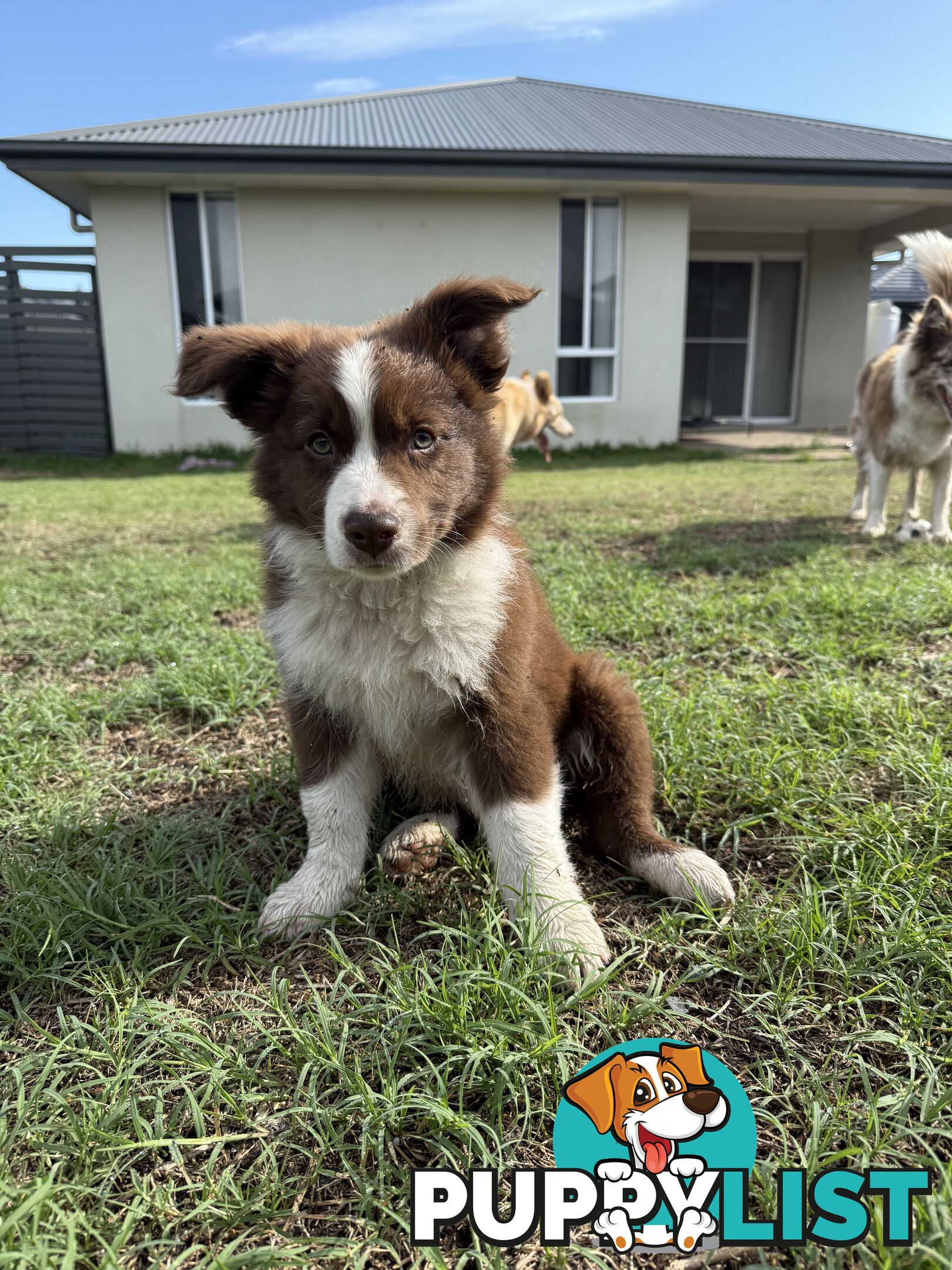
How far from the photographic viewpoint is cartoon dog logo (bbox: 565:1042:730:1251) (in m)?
1.30

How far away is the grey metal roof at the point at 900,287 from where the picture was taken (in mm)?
24969

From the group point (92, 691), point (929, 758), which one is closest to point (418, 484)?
point (929, 758)

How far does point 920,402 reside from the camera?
20.9 feet

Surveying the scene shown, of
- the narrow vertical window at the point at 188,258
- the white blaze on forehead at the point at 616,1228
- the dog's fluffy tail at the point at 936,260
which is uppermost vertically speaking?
the narrow vertical window at the point at 188,258

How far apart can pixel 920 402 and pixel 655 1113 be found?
6.57 m

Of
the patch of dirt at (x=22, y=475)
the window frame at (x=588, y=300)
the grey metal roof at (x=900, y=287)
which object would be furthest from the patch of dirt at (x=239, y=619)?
the grey metal roof at (x=900, y=287)

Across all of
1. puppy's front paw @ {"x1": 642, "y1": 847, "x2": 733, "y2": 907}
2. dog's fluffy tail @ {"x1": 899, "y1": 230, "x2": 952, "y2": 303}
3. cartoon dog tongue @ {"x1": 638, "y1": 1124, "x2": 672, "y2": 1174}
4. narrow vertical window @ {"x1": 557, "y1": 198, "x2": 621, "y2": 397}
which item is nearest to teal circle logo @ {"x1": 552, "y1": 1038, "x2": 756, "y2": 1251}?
cartoon dog tongue @ {"x1": 638, "y1": 1124, "x2": 672, "y2": 1174}

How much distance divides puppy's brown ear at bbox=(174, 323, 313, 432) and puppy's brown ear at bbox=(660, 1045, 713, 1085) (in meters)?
1.79

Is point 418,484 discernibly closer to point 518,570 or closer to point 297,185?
point 518,570

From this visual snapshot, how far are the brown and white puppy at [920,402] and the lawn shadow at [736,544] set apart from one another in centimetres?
41

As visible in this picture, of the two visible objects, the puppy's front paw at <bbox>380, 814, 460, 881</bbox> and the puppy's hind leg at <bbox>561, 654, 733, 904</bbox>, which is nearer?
the puppy's hind leg at <bbox>561, 654, 733, 904</bbox>

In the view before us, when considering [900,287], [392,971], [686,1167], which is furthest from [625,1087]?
[900,287]

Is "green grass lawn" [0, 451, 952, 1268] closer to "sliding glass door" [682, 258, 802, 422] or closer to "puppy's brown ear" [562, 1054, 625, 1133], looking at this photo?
"puppy's brown ear" [562, 1054, 625, 1133]

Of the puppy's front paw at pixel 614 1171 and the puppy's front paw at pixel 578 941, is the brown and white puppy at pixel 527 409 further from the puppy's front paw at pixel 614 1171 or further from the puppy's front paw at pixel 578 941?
the puppy's front paw at pixel 614 1171
